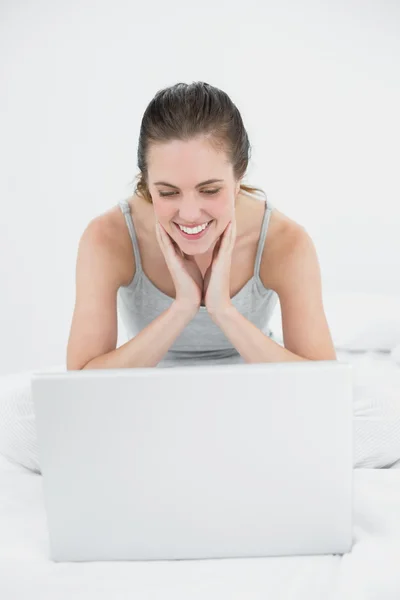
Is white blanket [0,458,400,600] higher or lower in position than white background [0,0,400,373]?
lower

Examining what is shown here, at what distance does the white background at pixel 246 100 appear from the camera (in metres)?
3.63

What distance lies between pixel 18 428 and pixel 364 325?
1.52 metres

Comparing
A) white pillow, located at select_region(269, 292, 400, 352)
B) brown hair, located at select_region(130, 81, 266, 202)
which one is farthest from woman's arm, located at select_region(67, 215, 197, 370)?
white pillow, located at select_region(269, 292, 400, 352)

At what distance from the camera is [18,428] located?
1.81m

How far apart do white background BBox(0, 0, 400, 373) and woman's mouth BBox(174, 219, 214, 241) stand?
185 centimetres

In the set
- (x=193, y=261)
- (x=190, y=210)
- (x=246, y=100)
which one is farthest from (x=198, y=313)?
(x=246, y=100)

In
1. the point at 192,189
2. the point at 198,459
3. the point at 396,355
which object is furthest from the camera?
the point at 396,355

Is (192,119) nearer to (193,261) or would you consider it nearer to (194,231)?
(194,231)

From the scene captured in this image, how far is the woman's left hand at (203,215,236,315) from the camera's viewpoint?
6.14 feet

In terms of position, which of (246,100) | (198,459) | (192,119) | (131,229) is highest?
(246,100)

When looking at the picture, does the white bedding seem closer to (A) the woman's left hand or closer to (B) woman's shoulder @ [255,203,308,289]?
(A) the woman's left hand

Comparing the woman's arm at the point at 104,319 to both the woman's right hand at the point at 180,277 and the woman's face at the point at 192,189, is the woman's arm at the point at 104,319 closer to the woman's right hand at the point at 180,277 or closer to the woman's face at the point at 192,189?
the woman's right hand at the point at 180,277

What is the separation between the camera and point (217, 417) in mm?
1113

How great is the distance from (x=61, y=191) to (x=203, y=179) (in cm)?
231
